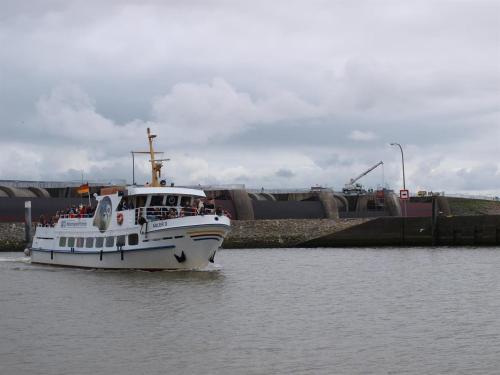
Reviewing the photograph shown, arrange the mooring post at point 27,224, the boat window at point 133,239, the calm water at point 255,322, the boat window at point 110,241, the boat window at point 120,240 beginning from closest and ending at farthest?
the calm water at point 255,322, the boat window at point 133,239, the boat window at point 120,240, the boat window at point 110,241, the mooring post at point 27,224

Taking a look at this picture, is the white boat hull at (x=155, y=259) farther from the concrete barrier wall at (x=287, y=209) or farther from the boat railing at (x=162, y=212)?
the concrete barrier wall at (x=287, y=209)

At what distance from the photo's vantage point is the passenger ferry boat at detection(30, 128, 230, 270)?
148ft

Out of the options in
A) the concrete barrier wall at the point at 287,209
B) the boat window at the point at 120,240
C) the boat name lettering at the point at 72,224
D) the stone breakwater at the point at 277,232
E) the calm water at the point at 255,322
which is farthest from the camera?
the concrete barrier wall at the point at 287,209

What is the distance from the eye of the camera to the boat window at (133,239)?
47.1 m

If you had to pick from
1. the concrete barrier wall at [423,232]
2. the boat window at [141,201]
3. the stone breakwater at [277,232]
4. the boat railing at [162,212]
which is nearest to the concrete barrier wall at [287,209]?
the stone breakwater at [277,232]

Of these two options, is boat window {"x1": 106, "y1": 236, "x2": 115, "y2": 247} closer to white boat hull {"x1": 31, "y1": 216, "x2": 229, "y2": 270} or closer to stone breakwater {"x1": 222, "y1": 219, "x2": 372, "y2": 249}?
white boat hull {"x1": 31, "y1": 216, "x2": 229, "y2": 270}

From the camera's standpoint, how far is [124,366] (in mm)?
21156

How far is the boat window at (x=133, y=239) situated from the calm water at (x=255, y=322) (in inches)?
79.8

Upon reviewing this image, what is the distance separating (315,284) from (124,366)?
19.8 metres

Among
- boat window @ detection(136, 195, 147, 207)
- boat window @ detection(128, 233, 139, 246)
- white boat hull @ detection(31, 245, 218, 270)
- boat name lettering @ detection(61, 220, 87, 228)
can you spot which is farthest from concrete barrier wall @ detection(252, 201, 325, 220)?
boat window @ detection(128, 233, 139, 246)

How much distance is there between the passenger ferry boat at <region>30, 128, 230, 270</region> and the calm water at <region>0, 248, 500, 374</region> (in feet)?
4.00

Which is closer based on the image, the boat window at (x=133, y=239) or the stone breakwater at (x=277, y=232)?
the boat window at (x=133, y=239)

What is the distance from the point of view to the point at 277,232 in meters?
82.9

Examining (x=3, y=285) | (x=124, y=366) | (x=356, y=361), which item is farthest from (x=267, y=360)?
(x=3, y=285)
